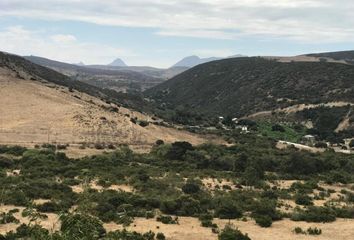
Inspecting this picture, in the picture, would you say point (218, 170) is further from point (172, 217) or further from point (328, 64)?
point (328, 64)

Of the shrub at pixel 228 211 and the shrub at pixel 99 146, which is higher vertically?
the shrub at pixel 228 211

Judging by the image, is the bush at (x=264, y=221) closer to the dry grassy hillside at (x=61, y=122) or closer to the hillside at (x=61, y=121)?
the hillside at (x=61, y=121)

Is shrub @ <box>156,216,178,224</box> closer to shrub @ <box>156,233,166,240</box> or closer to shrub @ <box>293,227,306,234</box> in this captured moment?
shrub @ <box>156,233,166,240</box>

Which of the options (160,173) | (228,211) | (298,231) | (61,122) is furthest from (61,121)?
(298,231)

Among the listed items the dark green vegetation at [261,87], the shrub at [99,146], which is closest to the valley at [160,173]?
the shrub at [99,146]

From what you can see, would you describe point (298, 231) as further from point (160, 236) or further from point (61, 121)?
point (61, 121)

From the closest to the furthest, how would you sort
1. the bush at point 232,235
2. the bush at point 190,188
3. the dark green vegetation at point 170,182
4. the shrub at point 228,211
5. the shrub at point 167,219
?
the bush at point 232,235 < the shrub at point 167,219 < the shrub at point 228,211 < the dark green vegetation at point 170,182 < the bush at point 190,188

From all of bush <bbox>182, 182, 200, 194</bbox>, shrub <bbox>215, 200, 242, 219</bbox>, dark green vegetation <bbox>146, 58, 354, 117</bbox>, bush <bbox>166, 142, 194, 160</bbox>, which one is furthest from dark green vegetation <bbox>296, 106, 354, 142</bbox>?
shrub <bbox>215, 200, 242, 219</bbox>

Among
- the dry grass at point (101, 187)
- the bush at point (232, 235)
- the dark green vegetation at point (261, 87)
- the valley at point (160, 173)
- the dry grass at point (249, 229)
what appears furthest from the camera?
the dark green vegetation at point (261, 87)
